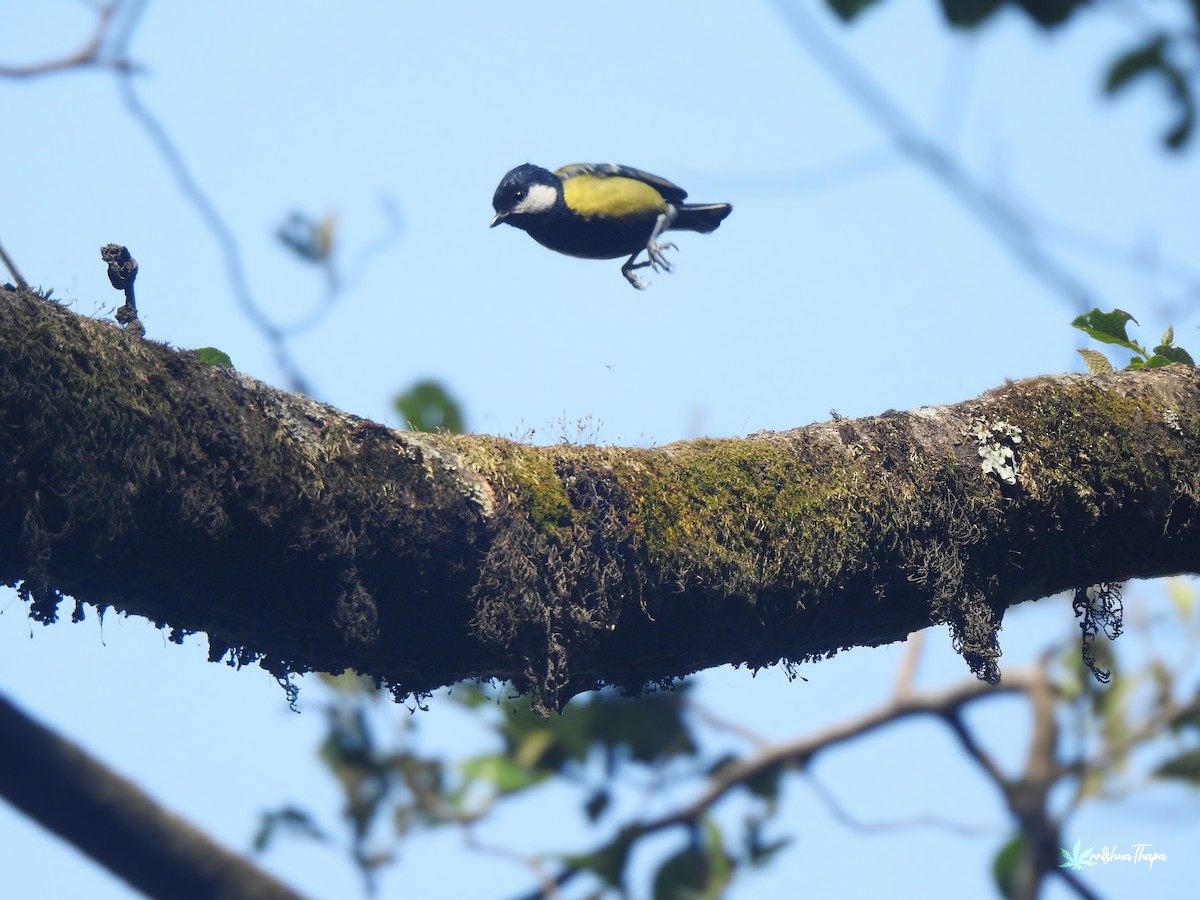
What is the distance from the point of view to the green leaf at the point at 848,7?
2166 millimetres

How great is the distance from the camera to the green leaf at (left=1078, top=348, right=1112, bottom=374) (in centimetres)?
386

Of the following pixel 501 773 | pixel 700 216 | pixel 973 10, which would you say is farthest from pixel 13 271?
pixel 700 216

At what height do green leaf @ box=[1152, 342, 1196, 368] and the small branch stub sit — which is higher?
green leaf @ box=[1152, 342, 1196, 368]

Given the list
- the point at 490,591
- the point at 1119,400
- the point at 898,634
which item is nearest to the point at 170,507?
the point at 490,591

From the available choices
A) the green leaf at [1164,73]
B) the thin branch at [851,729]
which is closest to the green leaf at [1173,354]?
the green leaf at [1164,73]

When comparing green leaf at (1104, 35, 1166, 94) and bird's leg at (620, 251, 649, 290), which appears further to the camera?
bird's leg at (620, 251, 649, 290)

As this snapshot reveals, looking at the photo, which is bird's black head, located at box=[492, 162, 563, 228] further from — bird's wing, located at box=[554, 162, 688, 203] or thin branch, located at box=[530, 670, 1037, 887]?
thin branch, located at box=[530, 670, 1037, 887]

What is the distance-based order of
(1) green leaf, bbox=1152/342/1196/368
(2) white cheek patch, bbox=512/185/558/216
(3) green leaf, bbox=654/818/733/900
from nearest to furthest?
(1) green leaf, bbox=1152/342/1196/368, (3) green leaf, bbox=654/818/733/900, (2) white cheek patch, bbox=512/185/558/216

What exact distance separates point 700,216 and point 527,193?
1.09 m

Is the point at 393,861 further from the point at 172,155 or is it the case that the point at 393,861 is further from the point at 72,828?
the point at 72,828

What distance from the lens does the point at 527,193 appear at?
20.2 feet

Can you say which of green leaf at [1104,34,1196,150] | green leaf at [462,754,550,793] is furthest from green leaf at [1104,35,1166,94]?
green leaf at [462,754,550,793]

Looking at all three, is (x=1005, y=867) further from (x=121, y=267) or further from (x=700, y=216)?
(x=121, y=267)

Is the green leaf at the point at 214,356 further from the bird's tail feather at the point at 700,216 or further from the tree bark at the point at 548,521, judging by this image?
the bird's tail feather at the point at 700,216
